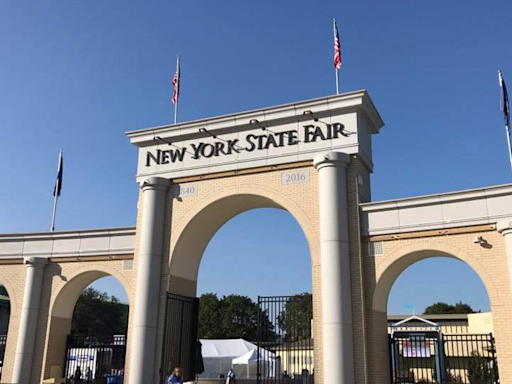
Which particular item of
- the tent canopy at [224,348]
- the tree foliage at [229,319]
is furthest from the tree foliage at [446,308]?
the tent canopy at [224,348]

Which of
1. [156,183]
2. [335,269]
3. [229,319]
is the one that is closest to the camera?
[335,269]

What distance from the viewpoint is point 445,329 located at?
45156mm

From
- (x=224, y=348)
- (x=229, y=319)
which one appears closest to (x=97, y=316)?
(x=229, y=319)

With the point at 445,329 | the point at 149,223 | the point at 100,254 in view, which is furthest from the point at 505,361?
the point at 445,329

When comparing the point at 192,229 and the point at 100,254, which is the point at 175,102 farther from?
the point at 100,254

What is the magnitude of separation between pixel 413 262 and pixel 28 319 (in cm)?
1438

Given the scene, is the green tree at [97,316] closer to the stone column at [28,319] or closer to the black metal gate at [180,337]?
the stone column at [28,319]

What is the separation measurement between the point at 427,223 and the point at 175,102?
10.8 m

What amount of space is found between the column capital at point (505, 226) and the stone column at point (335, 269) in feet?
13.9

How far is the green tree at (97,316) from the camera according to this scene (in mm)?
66125

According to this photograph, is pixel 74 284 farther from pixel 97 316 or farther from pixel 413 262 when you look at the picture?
pixel 97 316

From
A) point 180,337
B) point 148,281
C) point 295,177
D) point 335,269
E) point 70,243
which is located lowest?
point 180,337

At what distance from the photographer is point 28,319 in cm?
2008

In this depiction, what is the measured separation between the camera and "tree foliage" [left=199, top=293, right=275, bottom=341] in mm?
62906
